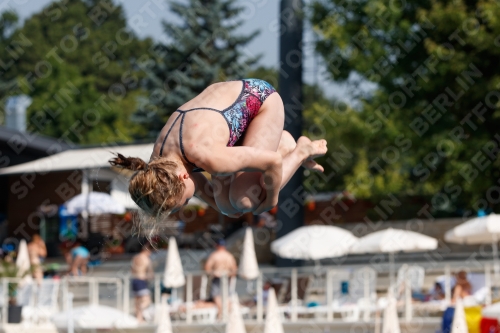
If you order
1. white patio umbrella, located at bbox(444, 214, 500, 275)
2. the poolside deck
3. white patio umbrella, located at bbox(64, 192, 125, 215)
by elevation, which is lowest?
the poolside deck

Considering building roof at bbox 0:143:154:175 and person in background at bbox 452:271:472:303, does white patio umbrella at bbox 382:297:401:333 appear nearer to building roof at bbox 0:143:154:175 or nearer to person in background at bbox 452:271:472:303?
person in background at bbox 452:271:472:303

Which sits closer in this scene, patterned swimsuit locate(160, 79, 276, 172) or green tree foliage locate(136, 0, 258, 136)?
patterned swimsuit locate(160, 79, 276, 172)

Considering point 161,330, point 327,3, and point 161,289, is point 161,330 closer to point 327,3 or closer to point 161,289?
point 161,289

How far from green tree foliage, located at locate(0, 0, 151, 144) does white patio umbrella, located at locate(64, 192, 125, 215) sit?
1705 cm

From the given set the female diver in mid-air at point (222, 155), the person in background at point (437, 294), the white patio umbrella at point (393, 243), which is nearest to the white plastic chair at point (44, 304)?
the white patio umbrella at point (393, 243)

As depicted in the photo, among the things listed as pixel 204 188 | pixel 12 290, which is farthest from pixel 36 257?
pixel 204 188

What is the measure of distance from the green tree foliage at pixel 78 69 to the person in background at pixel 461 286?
85.3ft

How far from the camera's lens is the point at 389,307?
1119cm

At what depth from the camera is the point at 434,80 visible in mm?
16234

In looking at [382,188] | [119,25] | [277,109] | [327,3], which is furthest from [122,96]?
[277,109]

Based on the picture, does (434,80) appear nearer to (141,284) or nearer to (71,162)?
(141,284)

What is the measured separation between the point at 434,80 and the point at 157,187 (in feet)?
41.9

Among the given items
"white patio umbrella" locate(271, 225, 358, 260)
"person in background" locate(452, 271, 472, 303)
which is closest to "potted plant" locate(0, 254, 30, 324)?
"white patio umbrella" locate(271, 225, 358, 260)

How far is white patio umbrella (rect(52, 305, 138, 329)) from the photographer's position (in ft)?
41.0
